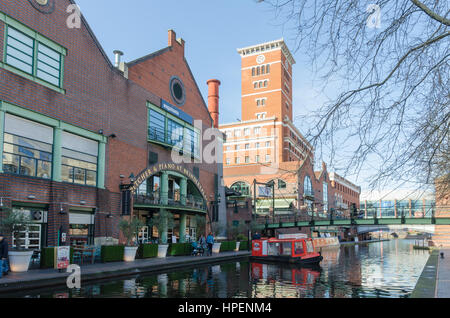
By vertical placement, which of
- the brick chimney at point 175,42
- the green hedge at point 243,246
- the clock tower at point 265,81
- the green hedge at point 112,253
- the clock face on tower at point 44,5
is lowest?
the green hedge at point 243,246

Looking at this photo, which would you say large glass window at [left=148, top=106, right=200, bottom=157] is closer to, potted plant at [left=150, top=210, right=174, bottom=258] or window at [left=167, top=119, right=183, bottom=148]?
window at [left=167, top=119, right=183, bottom=148]

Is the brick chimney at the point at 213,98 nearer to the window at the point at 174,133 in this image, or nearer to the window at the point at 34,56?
the window at the point at 174,133

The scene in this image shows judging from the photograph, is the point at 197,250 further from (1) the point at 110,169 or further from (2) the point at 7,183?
(2) the point at 7,183

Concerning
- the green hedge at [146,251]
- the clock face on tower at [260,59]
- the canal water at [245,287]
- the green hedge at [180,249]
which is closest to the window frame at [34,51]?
the green hedge at [146,251]

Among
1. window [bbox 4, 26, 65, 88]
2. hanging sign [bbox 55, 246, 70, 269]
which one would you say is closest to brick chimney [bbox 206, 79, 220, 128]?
window [bbox 4, 26, 65, 88]

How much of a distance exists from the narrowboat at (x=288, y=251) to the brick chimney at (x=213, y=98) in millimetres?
21323

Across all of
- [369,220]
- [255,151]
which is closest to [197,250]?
[369,220]

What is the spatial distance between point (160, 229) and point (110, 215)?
354 cm

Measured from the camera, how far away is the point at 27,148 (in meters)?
22.2

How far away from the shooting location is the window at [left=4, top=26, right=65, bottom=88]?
2145 centimetres

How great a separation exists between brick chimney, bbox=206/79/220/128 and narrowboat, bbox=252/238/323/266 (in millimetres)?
21323

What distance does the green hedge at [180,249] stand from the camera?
99.1ft

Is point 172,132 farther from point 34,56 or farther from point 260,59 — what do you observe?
point 260,59

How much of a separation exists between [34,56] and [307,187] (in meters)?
58.2
